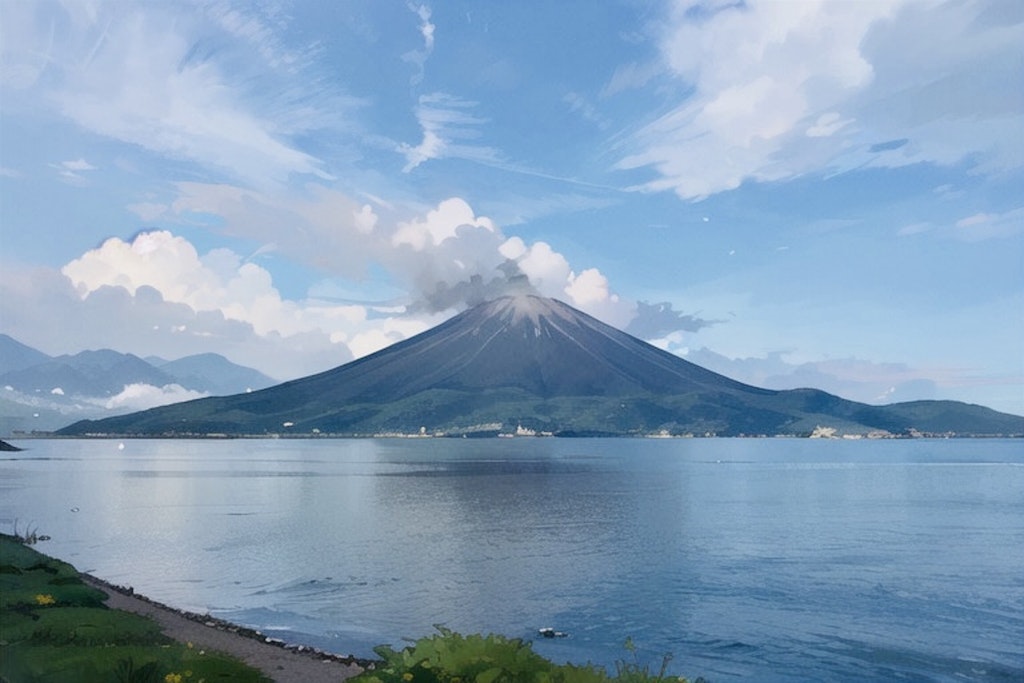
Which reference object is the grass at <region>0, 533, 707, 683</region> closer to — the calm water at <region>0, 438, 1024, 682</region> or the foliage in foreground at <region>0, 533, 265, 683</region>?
the foliage in foreground at <region>0, 533, 265, 683</region>

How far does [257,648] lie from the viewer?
95.1 feet

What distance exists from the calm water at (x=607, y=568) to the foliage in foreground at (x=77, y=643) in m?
9.25

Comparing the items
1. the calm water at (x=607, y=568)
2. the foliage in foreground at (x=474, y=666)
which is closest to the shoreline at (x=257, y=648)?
the calm water at (x=607, y=568)

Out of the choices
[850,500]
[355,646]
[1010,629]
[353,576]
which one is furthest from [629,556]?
[850,500]

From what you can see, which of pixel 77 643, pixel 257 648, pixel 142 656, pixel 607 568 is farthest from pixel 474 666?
pixel 607 568

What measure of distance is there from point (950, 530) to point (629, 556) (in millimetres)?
38918


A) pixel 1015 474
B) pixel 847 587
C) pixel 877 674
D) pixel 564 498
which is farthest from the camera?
pixel 1015 474

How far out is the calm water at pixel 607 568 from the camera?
3631 centimetres

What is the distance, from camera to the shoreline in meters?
25.2

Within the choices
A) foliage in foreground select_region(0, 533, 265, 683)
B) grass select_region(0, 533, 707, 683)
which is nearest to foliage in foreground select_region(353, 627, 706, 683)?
grass select_region(0, 533, 707, 683)

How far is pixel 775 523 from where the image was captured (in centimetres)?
8562

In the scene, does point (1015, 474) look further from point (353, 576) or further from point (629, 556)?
point (353, 576)

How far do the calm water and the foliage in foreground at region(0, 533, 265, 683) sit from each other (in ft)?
30.3

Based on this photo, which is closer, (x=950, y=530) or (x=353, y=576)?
(x=353, y=576)
